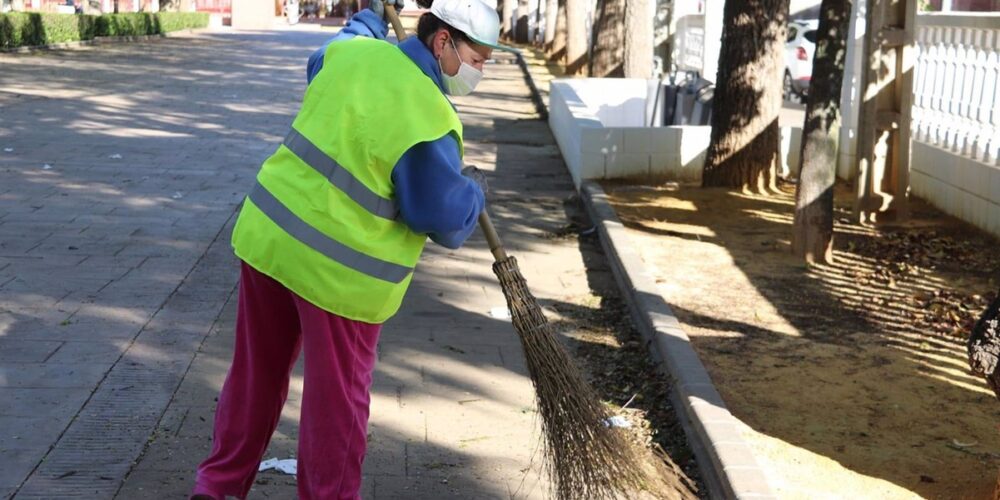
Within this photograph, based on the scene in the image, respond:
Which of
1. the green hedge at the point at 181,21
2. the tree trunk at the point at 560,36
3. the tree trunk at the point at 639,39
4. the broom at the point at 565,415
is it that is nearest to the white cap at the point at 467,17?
the broom at the point at 565,415

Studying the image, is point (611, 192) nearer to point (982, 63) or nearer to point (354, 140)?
point (982, 63)

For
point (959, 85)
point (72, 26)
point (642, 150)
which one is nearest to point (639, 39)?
point (642, 150)

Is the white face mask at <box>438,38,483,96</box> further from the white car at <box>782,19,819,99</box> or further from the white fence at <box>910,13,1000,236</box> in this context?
the white car at <box>782,19,819,99</box>

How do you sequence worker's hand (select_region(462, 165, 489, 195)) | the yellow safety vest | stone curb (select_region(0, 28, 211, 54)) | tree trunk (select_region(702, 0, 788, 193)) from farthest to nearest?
stone curb (select_region(0, 28, 211, 54)), tree trunk (select_region(702, 0, 788, 193)), worker's hand (select_region(462, 165, 489, 195)), the yellow safety vest

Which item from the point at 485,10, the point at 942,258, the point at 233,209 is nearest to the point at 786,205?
the point at 942,258

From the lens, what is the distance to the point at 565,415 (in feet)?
13.9

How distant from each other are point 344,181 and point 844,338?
381cm

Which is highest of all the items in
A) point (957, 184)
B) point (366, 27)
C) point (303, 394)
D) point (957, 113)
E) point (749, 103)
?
point (366, 27)

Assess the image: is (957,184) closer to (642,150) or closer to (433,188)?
(642,150)

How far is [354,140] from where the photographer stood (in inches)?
136

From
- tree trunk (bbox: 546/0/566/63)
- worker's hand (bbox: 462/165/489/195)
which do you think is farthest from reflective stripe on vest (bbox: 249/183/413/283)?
tree trunk (bbox: 546/0/566/63)

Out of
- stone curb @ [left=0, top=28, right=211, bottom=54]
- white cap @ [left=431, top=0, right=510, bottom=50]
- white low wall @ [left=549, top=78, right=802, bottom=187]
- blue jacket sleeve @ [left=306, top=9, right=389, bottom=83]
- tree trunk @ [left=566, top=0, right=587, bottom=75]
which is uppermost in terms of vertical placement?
white cap @ [left=431, top=0, right=510, bottom=50]

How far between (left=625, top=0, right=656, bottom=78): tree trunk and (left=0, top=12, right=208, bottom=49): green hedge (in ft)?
56.8

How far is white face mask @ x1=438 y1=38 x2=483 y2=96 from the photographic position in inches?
145
